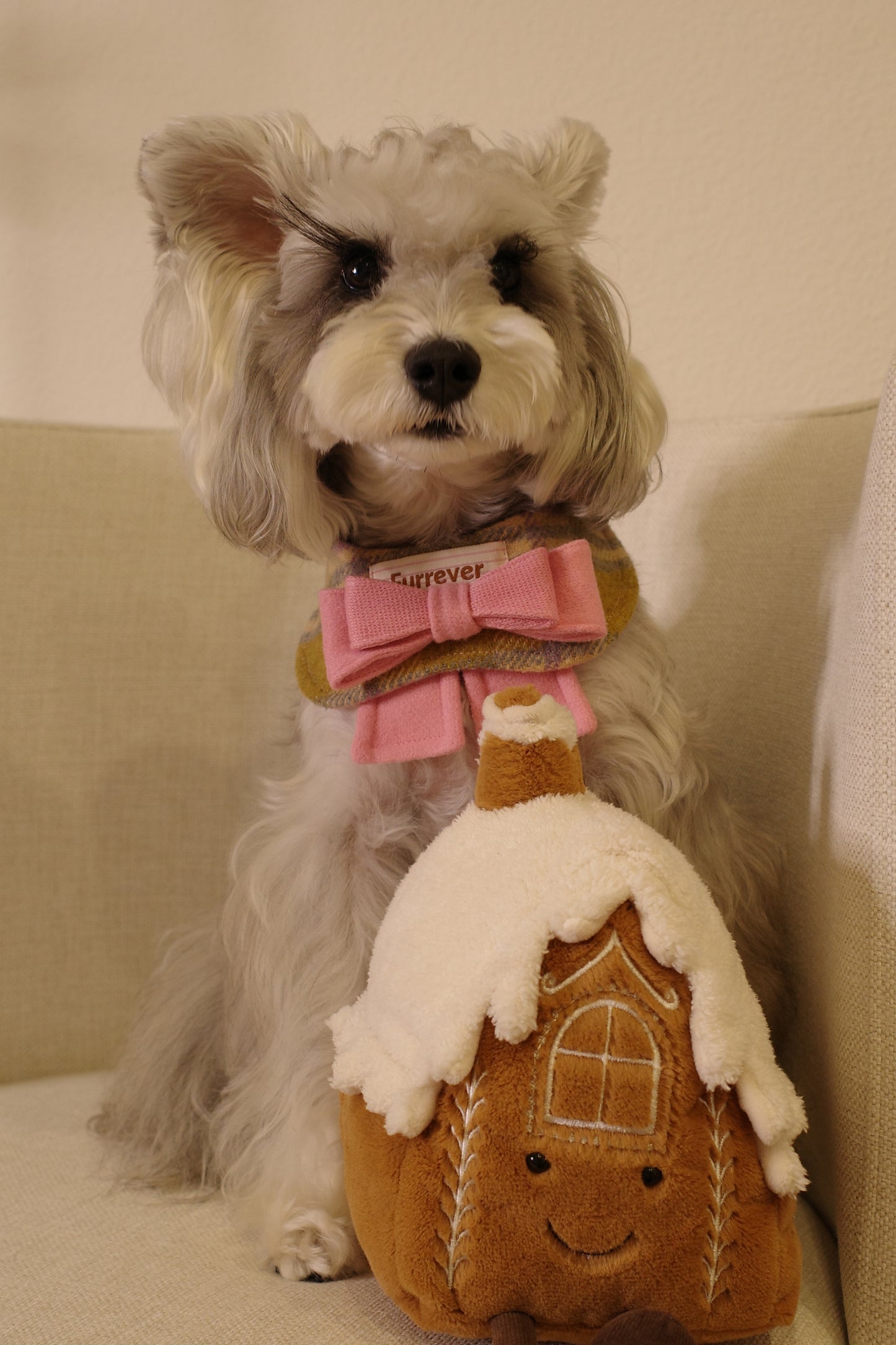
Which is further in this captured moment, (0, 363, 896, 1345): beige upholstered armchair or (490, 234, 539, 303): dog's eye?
(490, 234, 539, 303): dog's eye

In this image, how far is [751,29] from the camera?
160 cm

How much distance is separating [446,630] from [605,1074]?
429 millimetres

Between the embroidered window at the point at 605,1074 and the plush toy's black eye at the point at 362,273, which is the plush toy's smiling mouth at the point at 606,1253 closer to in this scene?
the embroidered window at the point at 605,1074

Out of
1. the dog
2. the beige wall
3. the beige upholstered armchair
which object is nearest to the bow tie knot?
the dog

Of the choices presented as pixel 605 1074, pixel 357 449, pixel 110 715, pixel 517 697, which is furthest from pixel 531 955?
pixel 110 715

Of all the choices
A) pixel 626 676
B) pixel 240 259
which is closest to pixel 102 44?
pixel 240 259

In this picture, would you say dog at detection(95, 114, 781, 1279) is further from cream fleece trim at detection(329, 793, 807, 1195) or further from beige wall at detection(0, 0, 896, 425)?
beige wall at detection(0, 0, 896, 425)

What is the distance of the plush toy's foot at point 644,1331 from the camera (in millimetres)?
699

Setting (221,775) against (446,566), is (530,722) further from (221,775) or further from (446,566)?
(221,775)

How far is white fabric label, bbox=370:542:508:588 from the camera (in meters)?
1.04

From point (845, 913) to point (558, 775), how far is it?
0.27 m

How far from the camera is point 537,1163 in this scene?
0.71 meters

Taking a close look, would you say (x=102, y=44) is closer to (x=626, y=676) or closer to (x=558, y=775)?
(x=626, y=676)

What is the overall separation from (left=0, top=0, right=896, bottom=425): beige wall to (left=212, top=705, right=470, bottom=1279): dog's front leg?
814 millimetres
